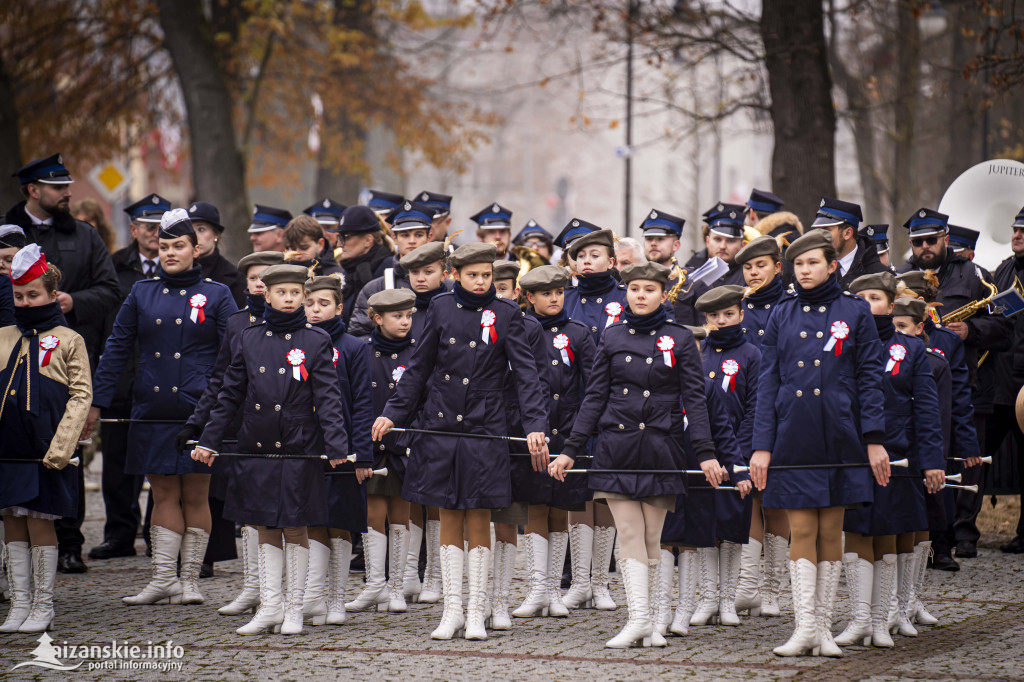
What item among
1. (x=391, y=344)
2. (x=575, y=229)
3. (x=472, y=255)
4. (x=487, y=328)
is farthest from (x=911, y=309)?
(x=391, y=344)

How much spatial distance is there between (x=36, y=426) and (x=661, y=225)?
526 centimetres

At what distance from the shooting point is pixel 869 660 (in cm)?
736

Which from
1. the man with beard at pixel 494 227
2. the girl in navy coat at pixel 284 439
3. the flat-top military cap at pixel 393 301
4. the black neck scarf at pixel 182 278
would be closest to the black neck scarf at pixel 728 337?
the flat-top military cap at pixel 393 301

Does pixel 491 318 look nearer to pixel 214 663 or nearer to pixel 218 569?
pixel 214 663

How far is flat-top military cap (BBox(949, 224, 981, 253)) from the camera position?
455 inches

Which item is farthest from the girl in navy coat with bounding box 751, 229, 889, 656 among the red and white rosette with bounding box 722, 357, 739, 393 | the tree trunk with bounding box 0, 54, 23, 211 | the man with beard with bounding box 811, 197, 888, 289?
the tree trunk with bounding box 0, 54, 23, 211

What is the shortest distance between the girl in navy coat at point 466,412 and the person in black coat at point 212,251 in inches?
109

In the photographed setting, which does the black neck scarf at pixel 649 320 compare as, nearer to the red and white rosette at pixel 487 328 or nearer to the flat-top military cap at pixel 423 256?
the red and white rosette at pixel 487 328

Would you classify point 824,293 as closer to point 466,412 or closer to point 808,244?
point 808,244

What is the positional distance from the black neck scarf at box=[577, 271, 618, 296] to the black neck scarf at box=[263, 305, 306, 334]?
231cm

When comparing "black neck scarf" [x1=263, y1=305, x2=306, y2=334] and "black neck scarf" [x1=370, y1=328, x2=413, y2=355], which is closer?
"black neck scarf" [x1=263, y1=305, x2=306, y2=334]

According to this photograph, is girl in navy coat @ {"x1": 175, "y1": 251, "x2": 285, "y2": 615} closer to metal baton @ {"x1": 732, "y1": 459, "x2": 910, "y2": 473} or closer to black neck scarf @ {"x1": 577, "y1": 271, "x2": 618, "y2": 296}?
black neck scarf @ {"x1": 577, "y1": 271, "x2": 618, "y2": 296}

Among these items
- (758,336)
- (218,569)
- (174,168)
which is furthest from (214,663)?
(174,168)

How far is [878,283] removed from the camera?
8.18m
